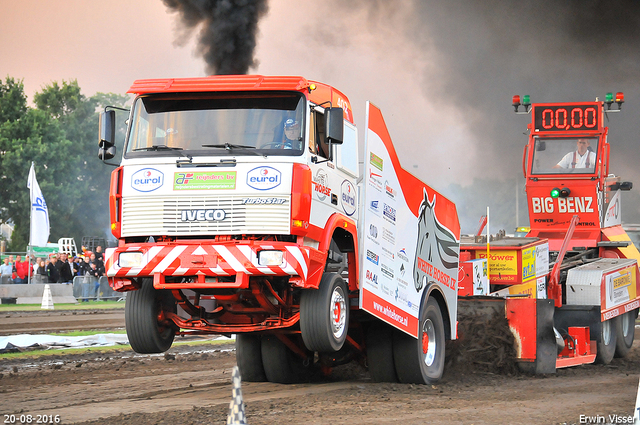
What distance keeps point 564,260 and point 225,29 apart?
6.79 meters

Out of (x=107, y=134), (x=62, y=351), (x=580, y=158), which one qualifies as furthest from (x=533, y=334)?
(x=62, y=351)

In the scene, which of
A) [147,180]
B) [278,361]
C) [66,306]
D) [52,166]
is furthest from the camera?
[52,166]

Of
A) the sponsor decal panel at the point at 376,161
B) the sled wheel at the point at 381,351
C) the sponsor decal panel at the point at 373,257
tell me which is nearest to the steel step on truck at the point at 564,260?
the sled wheel at the point at 381,351

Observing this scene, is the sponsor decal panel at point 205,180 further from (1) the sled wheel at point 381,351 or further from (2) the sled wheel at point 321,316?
(1) the sled wheel at point 381,351

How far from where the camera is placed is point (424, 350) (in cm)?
922

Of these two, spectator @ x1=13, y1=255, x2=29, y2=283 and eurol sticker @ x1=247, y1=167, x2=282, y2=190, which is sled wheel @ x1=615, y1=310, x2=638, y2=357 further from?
spectator @ x1=13, y1=255, x2=29, y2=283

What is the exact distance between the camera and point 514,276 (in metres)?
11.1

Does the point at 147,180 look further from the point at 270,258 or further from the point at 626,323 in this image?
the point at 626,323

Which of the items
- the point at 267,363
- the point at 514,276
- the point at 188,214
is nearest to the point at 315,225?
the point at 188,214

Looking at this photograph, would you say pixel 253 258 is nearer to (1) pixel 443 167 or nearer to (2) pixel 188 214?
(2) pixel 188 214

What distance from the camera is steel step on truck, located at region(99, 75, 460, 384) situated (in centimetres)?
720

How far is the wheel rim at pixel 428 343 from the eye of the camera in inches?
363

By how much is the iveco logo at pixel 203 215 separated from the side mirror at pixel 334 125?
1.28m

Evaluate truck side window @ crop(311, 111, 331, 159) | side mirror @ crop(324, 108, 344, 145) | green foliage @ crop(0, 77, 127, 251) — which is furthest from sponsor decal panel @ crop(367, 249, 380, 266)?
green foliage @ crop(0, 77, 127, 251)
